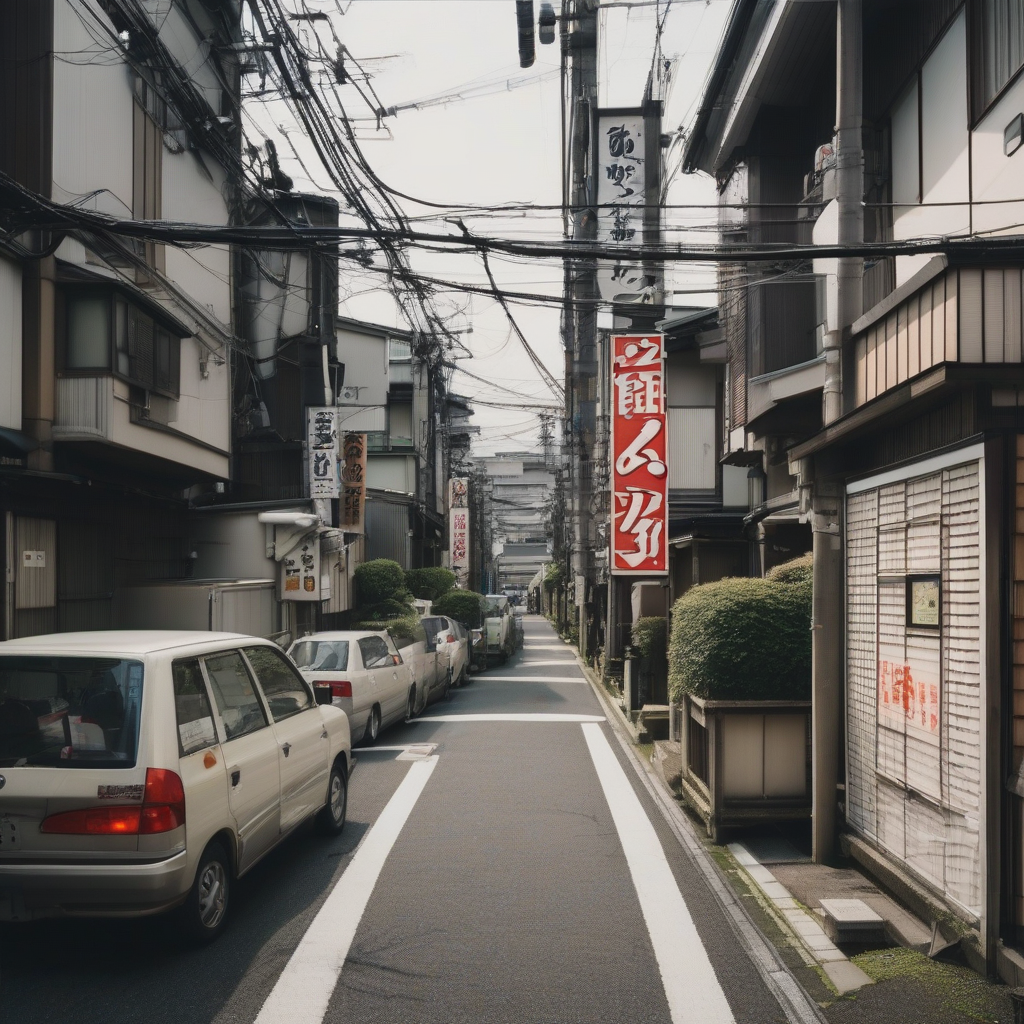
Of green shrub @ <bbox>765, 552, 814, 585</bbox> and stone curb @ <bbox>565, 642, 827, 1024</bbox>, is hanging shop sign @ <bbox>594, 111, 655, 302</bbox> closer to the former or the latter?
green shrub @ <bbox>765, 552, 814, 585</bbox>

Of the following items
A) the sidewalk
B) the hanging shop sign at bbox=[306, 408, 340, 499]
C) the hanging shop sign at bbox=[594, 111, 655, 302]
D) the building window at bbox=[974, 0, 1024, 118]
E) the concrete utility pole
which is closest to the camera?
the sidewalk

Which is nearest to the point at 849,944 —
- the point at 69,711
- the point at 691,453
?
the point at 69,711

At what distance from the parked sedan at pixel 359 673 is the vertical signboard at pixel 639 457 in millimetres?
4517

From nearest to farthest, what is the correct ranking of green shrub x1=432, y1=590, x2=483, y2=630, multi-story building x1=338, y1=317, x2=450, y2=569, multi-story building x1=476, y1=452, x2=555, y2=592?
green shrub x1=432, y1=590, x2=483, y2=630, multi-story building x1=338, y1=317, x2=450, y2=569, multi-story building x1=476, y1=452, x2=555, y2=592

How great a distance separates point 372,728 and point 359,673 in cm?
99

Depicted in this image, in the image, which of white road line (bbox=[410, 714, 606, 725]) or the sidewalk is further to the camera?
white road line (bbox=[410, 714, 606, 725])

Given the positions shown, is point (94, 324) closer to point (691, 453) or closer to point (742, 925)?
point (742, 925)

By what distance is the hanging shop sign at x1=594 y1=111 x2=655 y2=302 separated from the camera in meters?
16.5

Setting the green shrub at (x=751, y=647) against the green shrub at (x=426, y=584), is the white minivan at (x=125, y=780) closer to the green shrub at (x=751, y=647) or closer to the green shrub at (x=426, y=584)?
the green shrub at (x=751, y=647)

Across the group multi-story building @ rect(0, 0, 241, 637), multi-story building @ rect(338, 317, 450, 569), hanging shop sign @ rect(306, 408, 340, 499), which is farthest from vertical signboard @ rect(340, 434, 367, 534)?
multi-story building @ rect(338, 317, 450, 569)

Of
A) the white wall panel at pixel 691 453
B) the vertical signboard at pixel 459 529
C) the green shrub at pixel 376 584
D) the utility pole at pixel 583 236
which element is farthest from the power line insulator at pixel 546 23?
the vertical signboard at pixel 459 529

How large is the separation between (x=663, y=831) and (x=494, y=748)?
480 cm

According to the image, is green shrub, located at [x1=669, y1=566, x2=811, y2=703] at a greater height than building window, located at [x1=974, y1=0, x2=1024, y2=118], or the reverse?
building window, located at [x1=974, y1=0, x2=1024, y2=118]

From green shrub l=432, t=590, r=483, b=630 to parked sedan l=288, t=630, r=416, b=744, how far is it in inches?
600
